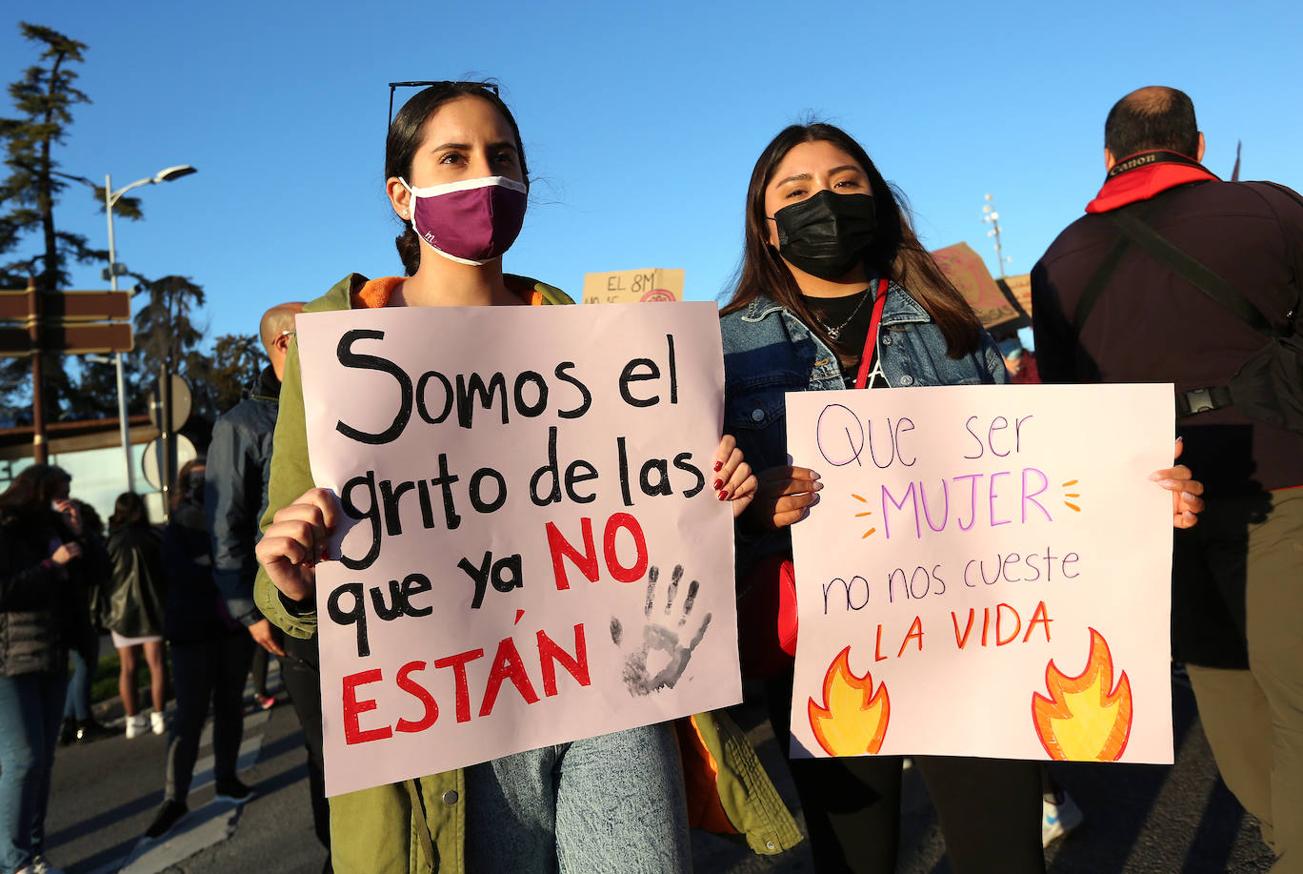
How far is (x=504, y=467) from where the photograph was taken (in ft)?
4.94

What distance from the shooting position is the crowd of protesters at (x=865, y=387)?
1515mm

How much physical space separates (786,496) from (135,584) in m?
6.39

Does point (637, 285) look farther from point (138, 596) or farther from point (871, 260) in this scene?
point (871, 260)

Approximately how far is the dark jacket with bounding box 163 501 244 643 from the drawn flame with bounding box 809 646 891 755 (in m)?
3.55

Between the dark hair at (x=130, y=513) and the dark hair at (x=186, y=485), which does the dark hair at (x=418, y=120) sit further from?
the dark hair at (x=130, y=513)

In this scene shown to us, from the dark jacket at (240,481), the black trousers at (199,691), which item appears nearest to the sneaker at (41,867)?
the black trousers at (199,691)

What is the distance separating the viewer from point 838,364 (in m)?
2.03

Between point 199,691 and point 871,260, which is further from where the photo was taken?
point 199,691

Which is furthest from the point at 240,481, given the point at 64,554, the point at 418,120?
the point at 418,120

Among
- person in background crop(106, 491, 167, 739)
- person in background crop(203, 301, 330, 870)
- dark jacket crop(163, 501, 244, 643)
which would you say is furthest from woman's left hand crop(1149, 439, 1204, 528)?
person in background crop(106, 491, 167, 739)

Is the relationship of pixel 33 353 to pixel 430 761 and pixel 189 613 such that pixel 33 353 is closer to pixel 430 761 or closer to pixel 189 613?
pixel 189 613

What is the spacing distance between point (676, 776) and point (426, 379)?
0.81 metres

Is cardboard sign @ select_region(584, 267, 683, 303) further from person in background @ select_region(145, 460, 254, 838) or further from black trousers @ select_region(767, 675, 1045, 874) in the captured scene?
black trousers @ select_region(767, 675, 1045, 874)

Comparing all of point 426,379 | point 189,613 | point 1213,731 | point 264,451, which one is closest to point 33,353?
point 189,613
